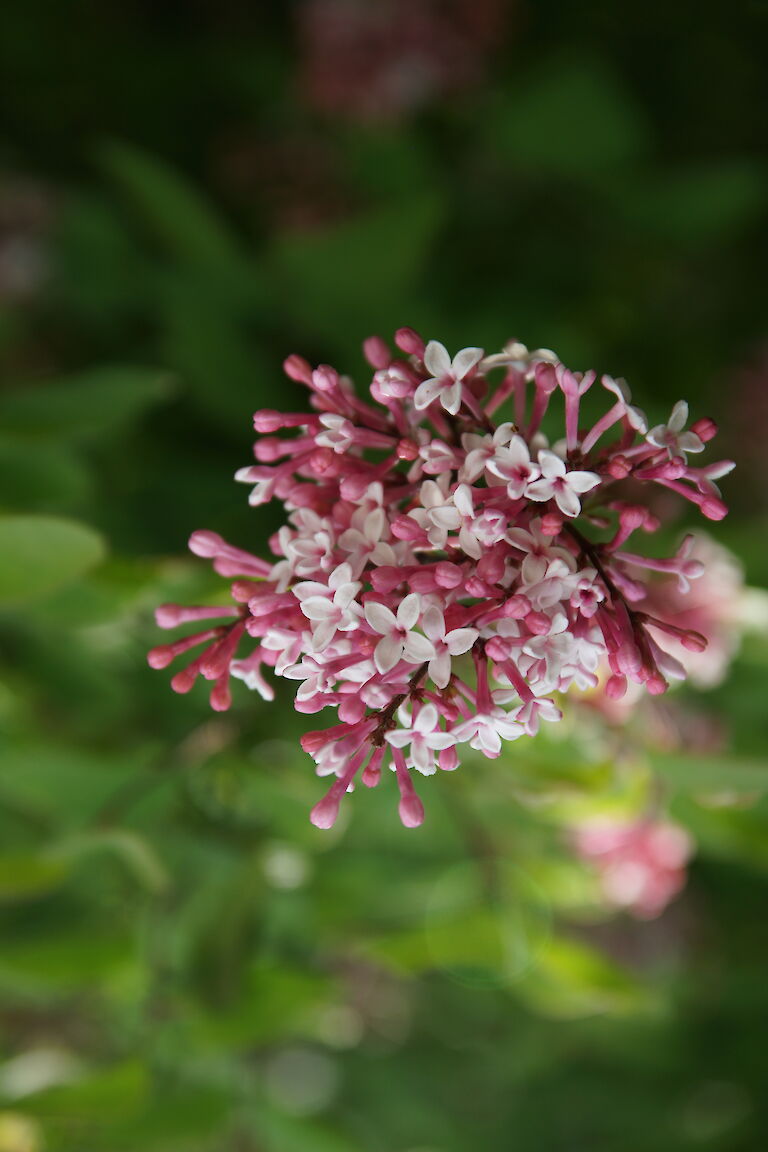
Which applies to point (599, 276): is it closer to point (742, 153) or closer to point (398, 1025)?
point (742, 153)

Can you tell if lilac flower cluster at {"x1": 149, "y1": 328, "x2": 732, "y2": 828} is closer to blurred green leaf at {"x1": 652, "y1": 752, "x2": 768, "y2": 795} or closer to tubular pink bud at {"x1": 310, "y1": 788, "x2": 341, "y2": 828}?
tubular pink bud at {"x1": 310, "y1": 788, "x2": 341, "y2": 828}

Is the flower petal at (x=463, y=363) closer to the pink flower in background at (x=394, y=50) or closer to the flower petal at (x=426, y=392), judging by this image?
the flower petal at (x=426, y=392)

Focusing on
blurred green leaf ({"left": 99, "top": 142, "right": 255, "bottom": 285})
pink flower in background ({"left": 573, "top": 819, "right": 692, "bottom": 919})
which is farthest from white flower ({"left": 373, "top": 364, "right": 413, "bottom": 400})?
pink flower in background ({"left": 573, "top": 819, "right": 692, "bottom": 919})

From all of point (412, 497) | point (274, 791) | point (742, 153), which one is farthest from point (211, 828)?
point (742, 153)

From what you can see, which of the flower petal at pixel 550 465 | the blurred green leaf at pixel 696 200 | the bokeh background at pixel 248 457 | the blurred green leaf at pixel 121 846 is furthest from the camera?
the blurred green leaf at pixel 696 200

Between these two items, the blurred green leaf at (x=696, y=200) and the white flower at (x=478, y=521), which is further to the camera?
the blurred green leaf at (x=696, y=200)

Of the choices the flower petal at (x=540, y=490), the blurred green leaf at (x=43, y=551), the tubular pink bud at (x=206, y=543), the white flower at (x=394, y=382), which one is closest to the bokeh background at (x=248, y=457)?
the blurred green leaf at (x=43, y=551)

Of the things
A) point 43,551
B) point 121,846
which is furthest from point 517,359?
point 121,846
